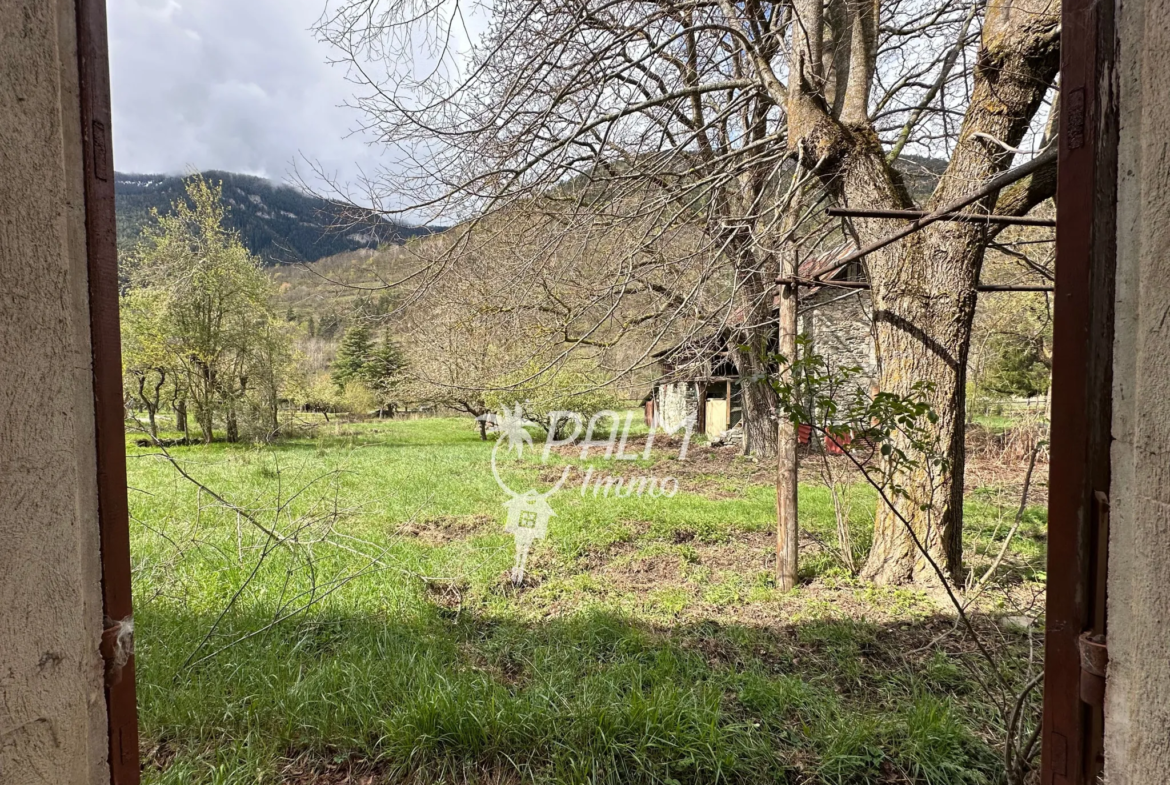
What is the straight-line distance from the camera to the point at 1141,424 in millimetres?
755

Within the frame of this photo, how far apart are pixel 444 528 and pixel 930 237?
20.3 feet

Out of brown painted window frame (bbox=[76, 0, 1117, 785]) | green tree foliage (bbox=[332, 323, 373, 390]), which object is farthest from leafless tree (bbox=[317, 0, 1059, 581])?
green tree foliage (bbox=[332, 323, 373, 390])

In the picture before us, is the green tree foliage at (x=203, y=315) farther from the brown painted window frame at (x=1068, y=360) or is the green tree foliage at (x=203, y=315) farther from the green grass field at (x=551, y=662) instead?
the brown painted window frame at (x=1068, y=360)

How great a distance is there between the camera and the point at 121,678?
0.86 metres

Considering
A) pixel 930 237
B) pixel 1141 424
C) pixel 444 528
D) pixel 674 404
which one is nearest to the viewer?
pixel 1141 424

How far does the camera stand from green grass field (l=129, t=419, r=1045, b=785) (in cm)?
204

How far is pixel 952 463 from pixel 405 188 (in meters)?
5.00

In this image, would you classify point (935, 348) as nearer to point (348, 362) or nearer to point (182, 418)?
point (182, 418)

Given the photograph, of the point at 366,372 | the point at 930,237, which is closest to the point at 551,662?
the point at 930,237

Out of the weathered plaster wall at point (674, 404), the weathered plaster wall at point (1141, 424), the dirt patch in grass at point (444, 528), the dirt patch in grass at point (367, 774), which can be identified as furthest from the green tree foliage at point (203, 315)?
the weathered plaster wall at point (1141, 424)

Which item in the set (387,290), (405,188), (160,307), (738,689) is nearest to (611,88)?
(405,188)

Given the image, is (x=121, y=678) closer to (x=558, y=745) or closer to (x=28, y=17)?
(x=28, y=17)

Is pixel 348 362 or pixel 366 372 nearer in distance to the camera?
pixel 366 372

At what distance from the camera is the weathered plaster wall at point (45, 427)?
28.7 inches
